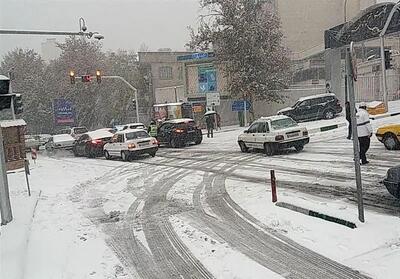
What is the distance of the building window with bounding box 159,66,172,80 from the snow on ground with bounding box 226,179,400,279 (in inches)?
2028

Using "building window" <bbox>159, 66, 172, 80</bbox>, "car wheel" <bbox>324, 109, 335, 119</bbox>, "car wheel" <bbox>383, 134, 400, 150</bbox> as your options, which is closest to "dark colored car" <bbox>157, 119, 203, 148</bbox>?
"car wheel" <bbox>324, 109, 335, 119</bbox>

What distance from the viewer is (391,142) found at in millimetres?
14781


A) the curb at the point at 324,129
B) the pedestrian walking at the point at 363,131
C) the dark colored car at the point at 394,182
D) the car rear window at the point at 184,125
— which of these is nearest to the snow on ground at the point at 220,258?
the dark colored car at the point at 394,182

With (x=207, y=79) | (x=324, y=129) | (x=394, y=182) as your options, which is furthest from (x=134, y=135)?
(x=207, y=79)

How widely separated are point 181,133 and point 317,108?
9.73m

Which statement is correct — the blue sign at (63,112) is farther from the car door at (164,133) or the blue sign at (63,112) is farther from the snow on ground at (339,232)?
the snow on ground at (339,232)

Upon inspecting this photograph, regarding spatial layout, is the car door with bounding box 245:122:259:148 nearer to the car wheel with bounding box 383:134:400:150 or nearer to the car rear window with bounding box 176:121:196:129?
the car wheel with bounding box 383:134:400:150

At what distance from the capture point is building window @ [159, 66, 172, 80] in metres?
60.3

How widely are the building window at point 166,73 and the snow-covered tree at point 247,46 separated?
26339mm

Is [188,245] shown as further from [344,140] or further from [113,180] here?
[344,140]

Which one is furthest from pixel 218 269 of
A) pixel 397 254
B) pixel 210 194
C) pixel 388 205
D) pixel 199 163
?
pixel 199 163

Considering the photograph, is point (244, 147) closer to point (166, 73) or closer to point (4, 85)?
point (4, 85)

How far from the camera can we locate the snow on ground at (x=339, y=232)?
245 inches

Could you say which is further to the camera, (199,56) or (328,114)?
(199,56)
